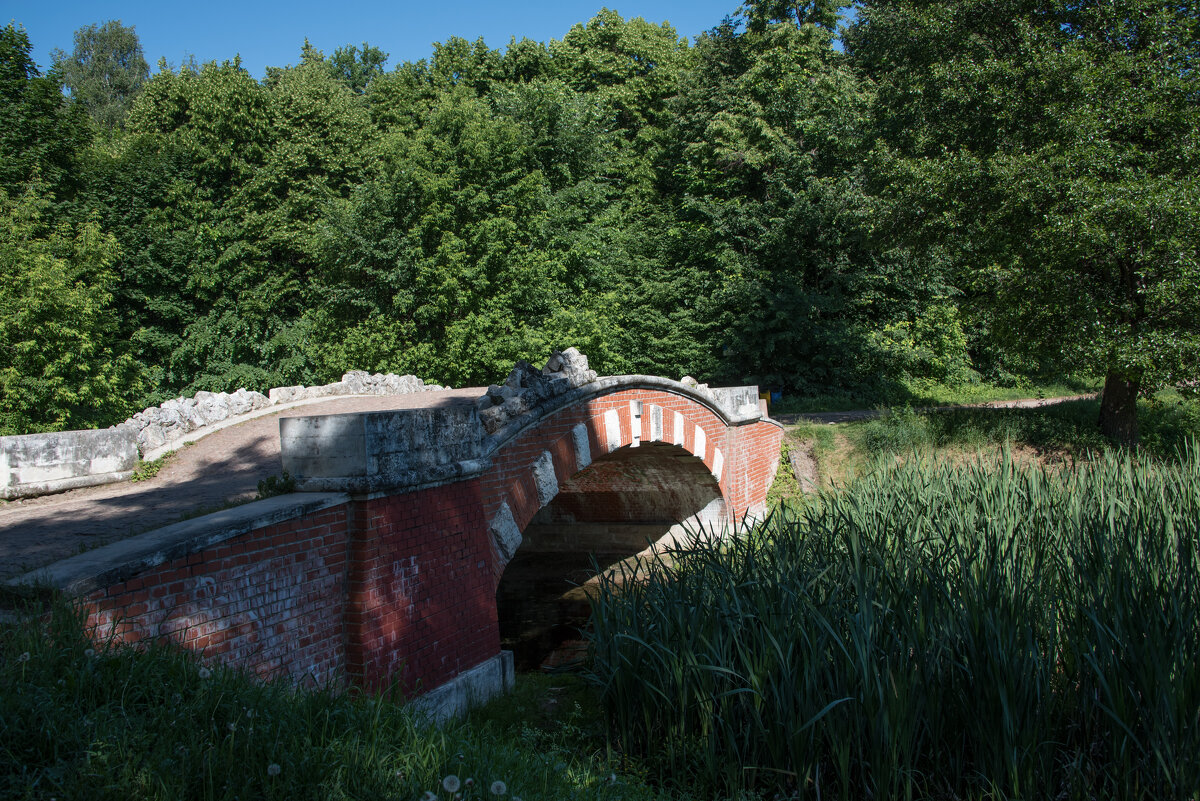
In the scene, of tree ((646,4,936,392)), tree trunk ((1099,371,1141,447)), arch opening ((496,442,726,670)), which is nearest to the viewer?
arch opening ((496,442,726,670))

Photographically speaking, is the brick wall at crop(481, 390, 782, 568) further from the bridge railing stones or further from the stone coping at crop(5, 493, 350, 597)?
the bridge railing stones

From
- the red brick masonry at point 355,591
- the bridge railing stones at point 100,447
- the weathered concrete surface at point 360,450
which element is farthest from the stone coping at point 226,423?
the red brick masonry at point 355,591

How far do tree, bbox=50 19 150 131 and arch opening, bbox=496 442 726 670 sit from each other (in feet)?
92.0

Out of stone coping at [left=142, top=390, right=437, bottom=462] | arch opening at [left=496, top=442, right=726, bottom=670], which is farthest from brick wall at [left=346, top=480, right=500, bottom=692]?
stone coping at [left=142, top=390, right=437, bottom=462]

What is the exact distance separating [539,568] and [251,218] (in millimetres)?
13049

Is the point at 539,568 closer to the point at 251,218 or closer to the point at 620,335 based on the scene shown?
the point at 620,335

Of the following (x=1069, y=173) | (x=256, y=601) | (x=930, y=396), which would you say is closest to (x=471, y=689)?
(x=256, y=601)

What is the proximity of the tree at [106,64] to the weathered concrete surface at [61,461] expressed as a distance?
30.3m

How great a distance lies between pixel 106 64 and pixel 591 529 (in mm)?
32040

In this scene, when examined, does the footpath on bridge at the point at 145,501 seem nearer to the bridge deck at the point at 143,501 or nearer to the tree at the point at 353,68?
the bridge deck at the point at 143,501

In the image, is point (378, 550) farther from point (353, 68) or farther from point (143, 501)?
point (353, 68)

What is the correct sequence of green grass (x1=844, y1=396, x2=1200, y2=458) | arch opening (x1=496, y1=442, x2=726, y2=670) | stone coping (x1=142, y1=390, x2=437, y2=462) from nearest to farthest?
stone coping (x1=142, y1=390, x2=437, y2=462) < arch opening (x1=496, y1=442, x2=726, y2=670) < green grass (x1=844, y1=396, x2=1200, y2=458)

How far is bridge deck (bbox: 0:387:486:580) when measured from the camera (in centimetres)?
440

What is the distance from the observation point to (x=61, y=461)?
249 inches
